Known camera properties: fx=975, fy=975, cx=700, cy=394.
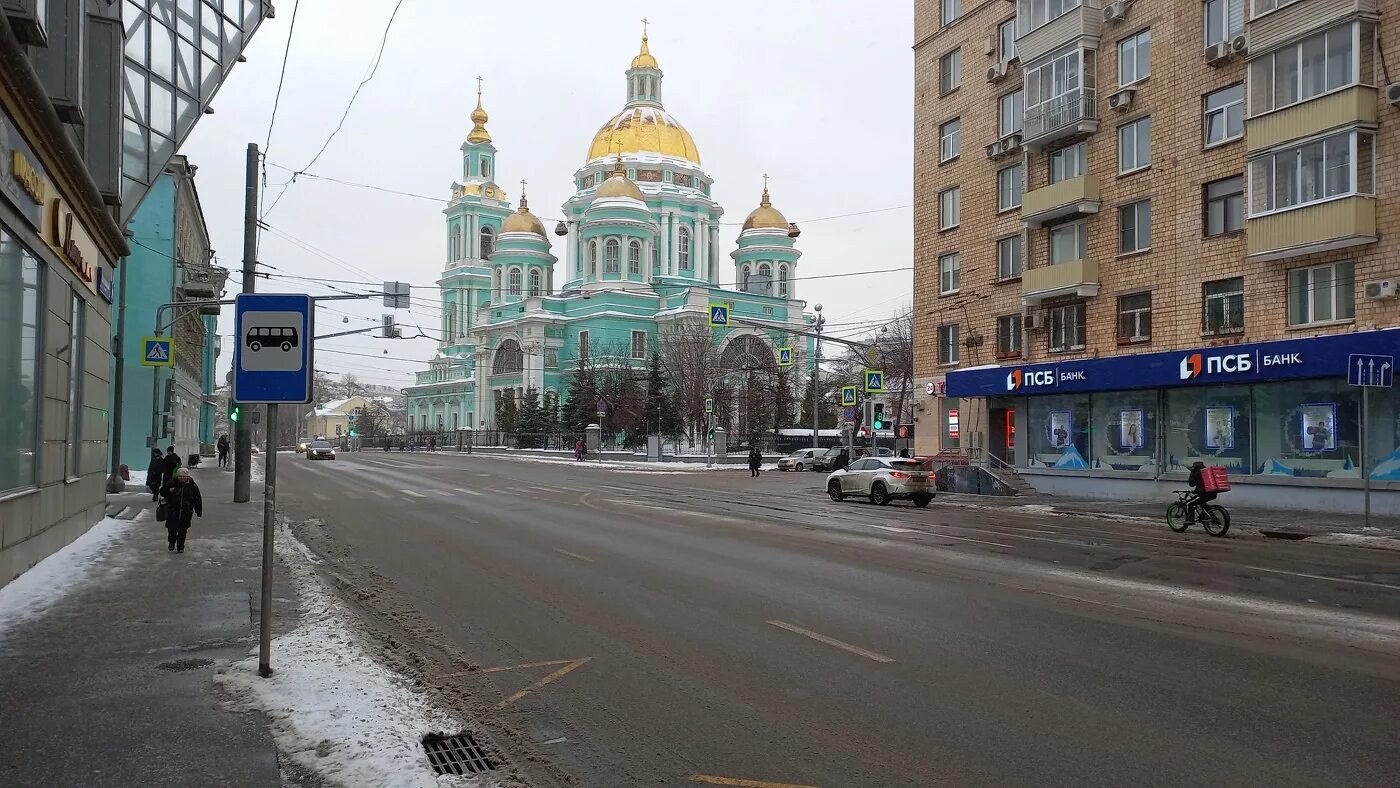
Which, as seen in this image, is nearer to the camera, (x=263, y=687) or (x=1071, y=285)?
(x=263, y=687)

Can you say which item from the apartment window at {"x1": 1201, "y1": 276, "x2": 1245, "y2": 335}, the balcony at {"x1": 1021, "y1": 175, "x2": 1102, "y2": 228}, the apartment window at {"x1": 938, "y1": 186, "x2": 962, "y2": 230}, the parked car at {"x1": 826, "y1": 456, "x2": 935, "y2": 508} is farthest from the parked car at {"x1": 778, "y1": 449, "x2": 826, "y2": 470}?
the apartment window at {"x1": 1201, "y1": 276, "x2": 1245, "y2": 335}

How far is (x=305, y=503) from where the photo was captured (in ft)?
82.9

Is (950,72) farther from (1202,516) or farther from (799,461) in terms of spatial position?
(799,461)

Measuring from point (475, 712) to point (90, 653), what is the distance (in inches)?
→ 153

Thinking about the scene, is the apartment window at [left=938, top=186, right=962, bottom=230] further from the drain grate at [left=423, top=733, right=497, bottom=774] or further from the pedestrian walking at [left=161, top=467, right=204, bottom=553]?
the drain grate at [left=423, top=733, right=497, bottom=774]

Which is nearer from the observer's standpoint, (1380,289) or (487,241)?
(1380,289)

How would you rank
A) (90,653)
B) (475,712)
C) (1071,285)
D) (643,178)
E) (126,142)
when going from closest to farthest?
(475,712) < (90,653) < (126,142) < (1071,285) < (643,178)

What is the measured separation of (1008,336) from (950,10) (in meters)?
12.9

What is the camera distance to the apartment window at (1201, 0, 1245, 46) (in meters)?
25.3

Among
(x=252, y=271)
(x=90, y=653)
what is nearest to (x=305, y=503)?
(x=252, y=271)

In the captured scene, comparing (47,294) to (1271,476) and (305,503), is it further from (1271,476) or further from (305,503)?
(1271,476)

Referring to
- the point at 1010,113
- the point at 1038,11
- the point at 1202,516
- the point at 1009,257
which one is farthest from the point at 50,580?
the point at 1038,11

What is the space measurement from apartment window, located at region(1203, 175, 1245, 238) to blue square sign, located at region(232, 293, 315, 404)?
25114mm

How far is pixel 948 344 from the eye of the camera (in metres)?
36.0
